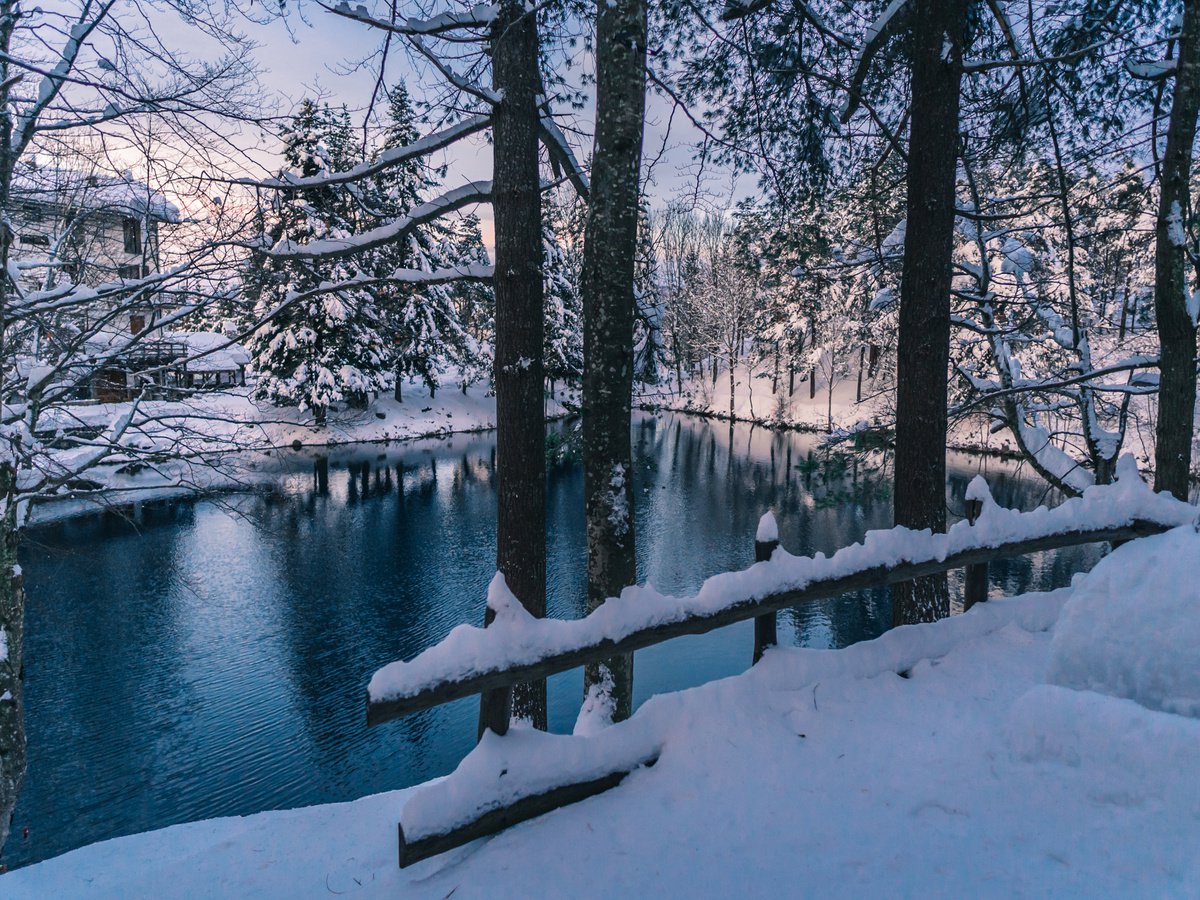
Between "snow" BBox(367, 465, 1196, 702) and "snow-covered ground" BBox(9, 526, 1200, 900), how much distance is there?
1.84 feet

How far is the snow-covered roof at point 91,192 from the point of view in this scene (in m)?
6.32

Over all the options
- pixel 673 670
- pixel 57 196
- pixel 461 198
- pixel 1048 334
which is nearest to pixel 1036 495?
pixel 1048 334

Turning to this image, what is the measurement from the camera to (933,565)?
4.68 metres

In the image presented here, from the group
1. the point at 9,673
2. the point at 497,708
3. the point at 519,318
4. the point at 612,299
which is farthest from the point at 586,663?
the point at 9,673

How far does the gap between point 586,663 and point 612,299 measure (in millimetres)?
2903

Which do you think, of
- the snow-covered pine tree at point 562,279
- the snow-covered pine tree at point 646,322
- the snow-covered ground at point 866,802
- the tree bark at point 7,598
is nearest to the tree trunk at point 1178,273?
the snow-covered ground at point 866,802

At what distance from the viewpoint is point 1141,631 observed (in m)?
3.63

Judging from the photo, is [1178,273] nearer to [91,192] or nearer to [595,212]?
[595,212]

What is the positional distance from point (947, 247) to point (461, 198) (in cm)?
478

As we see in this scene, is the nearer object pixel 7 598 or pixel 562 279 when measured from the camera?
pixel 7 598

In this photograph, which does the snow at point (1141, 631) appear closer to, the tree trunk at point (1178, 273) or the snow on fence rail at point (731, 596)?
the snow on fence rail at point (731, 596)

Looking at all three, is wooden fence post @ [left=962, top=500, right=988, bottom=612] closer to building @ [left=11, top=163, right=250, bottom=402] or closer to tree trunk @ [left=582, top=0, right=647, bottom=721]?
tree trunk @ [left=582, top=0, right=647, bottom=721]

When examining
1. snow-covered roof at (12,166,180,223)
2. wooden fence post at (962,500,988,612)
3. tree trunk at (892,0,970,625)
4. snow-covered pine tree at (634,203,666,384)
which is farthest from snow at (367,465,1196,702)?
snow-covered roof at (12,166,180,223)

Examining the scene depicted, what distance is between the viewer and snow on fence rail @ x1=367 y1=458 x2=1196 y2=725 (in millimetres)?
3068
